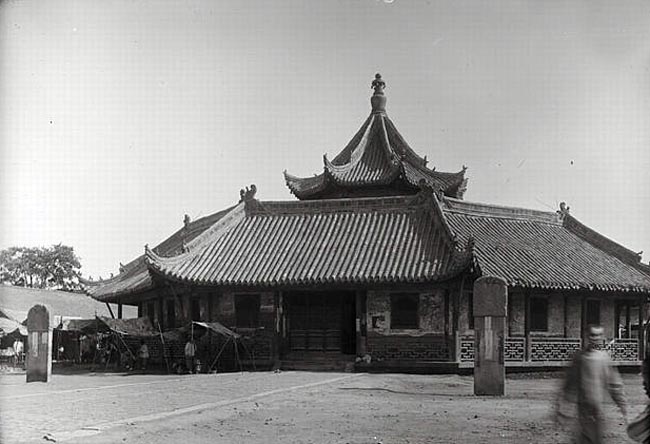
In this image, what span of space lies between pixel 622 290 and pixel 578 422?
64.2 feet

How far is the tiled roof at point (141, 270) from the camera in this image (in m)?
29.4

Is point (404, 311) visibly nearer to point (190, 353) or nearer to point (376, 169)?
point (190, 353)

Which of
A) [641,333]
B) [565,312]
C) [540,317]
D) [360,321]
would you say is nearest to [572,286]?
[540,317]

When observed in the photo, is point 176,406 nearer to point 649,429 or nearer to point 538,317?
point 649,429

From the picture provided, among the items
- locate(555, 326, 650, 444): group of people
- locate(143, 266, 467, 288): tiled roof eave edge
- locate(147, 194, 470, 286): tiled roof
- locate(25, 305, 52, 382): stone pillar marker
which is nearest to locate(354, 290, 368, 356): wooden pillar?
locate(143, 266, 467, 288): tiled roof eave edge

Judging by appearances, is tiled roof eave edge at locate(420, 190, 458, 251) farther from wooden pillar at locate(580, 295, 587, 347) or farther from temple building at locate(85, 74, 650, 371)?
wooden pillar at locate(580, 295, 587, 347)

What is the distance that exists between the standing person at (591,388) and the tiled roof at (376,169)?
68.8 ft

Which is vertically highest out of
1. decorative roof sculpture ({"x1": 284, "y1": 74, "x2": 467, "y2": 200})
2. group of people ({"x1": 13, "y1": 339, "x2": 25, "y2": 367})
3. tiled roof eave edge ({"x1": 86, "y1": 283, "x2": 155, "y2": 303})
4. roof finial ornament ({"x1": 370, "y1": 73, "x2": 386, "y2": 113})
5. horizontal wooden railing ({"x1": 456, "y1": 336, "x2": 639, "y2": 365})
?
roof finial ornament ({"x1": 370, "y1": 73, "x2": 386, "y2": 113})

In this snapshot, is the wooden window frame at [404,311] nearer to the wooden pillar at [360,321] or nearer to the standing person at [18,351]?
the wooden pillar at [360,321]

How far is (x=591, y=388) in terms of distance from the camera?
329 inches

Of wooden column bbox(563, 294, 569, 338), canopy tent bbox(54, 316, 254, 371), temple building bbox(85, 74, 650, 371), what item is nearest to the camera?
temple building bbox(85, 74, 650, 371)

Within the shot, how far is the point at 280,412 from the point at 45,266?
59.4m

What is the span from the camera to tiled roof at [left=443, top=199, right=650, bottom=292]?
984 inches

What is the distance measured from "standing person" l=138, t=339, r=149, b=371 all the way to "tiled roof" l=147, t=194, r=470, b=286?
2938mm
